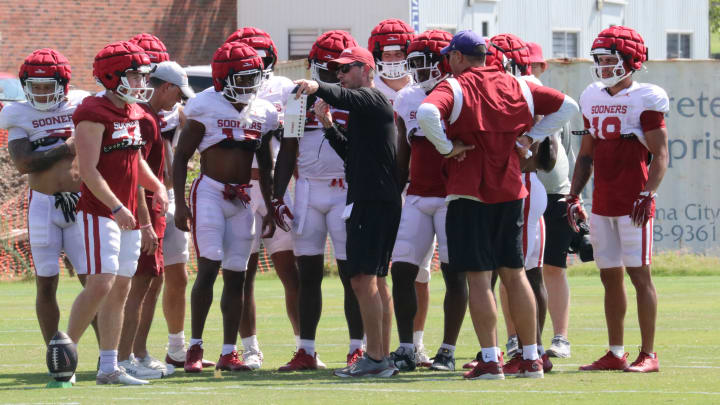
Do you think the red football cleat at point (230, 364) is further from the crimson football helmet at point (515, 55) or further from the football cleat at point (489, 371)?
the crimson football helmet at point (515, 55)

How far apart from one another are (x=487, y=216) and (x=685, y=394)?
1.72m

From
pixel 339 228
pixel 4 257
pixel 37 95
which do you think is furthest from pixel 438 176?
pixel 4 257

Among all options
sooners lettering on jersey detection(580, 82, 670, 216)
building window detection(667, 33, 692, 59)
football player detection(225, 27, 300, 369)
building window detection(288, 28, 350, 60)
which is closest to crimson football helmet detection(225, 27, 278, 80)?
football player detection(225, 27, 300, 369)

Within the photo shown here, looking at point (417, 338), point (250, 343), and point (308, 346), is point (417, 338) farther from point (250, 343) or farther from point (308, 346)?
point (250, 343)

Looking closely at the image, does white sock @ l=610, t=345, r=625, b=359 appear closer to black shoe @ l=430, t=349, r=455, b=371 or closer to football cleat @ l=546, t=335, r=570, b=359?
football cleat @ l=546, t=335, r=570, b=359

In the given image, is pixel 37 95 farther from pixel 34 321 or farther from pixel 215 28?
pixel 215 28

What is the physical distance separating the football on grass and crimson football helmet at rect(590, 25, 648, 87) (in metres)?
3.97

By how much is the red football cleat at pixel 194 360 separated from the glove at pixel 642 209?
125 inches

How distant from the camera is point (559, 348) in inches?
418

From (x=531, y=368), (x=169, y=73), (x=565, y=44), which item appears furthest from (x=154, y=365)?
(x=565, y=44)

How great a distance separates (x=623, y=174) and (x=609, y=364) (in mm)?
1318

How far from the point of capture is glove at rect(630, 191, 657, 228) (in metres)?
9.35

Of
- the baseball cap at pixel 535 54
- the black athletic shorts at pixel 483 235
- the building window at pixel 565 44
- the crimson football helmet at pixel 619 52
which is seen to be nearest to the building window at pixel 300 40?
the building window at pixel 565 44

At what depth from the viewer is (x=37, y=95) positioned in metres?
9.50
